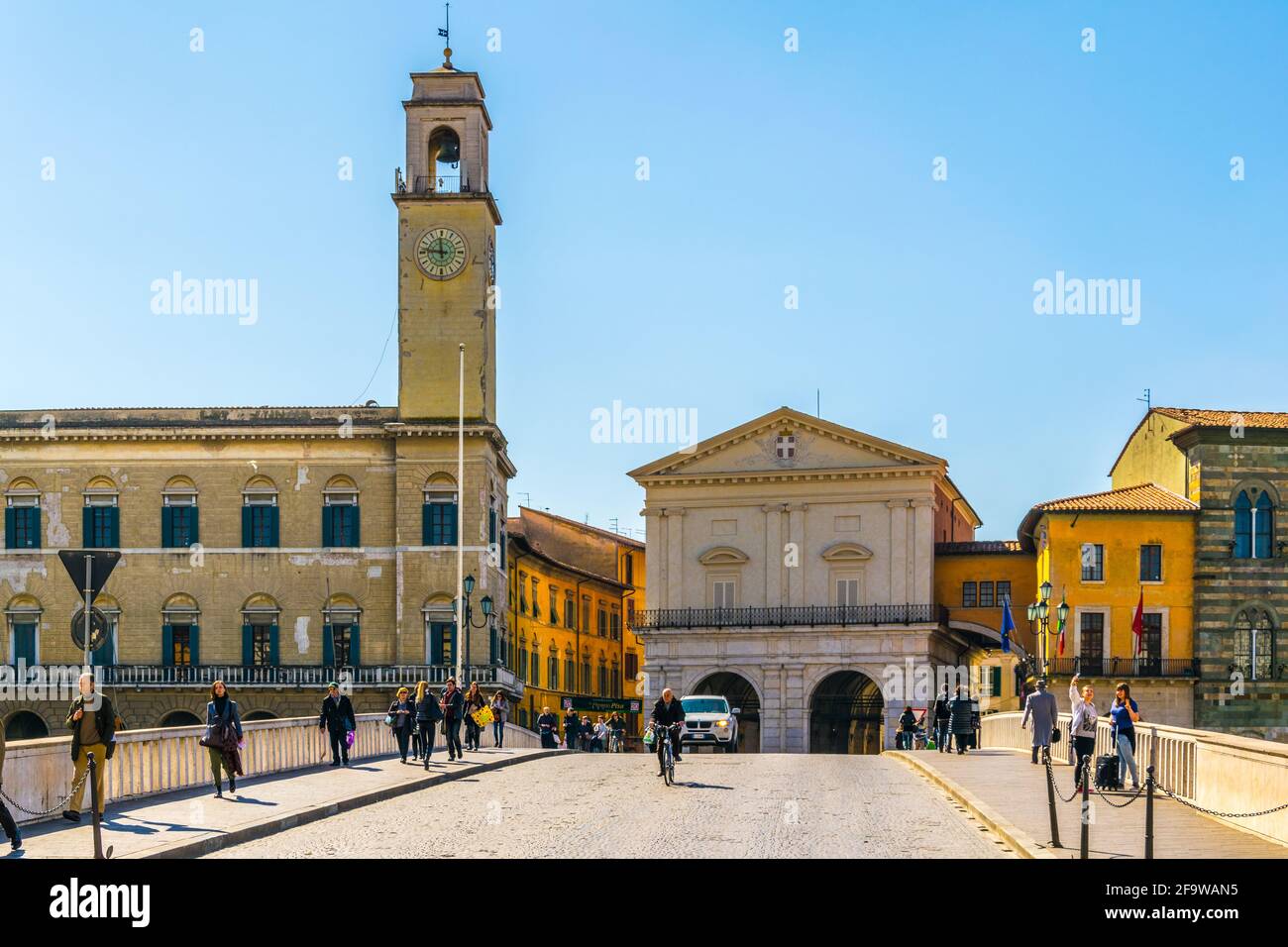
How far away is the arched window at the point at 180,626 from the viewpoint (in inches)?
2571

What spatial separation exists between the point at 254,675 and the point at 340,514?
663cm

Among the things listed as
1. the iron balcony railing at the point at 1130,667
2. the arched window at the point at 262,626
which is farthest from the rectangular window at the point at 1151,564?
the arched window at the point at 262,626

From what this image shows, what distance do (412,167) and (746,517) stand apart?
21.5 metres

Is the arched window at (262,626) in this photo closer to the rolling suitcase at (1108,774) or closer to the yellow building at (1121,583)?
the yellow building at (1121,583)

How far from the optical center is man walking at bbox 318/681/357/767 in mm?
32831

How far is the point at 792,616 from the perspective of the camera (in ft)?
247

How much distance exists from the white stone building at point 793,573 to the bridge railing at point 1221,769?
44592 mm

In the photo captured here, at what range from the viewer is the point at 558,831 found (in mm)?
21172

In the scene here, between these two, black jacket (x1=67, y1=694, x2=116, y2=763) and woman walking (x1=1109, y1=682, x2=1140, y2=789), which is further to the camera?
woman walking (x1=1109, y1=682, x2=1140, y2=789)

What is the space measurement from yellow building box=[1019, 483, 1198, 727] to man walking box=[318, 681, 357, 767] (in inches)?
1581

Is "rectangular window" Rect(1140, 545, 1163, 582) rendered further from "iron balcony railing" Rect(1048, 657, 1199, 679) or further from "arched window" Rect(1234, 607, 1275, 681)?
"arched window" Rect(1234, 607, 1275, 681)

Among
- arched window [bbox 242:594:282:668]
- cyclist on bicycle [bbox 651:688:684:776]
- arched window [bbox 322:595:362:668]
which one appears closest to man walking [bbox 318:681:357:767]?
cyclist on bicycle [bbox 651:688:684:776]
